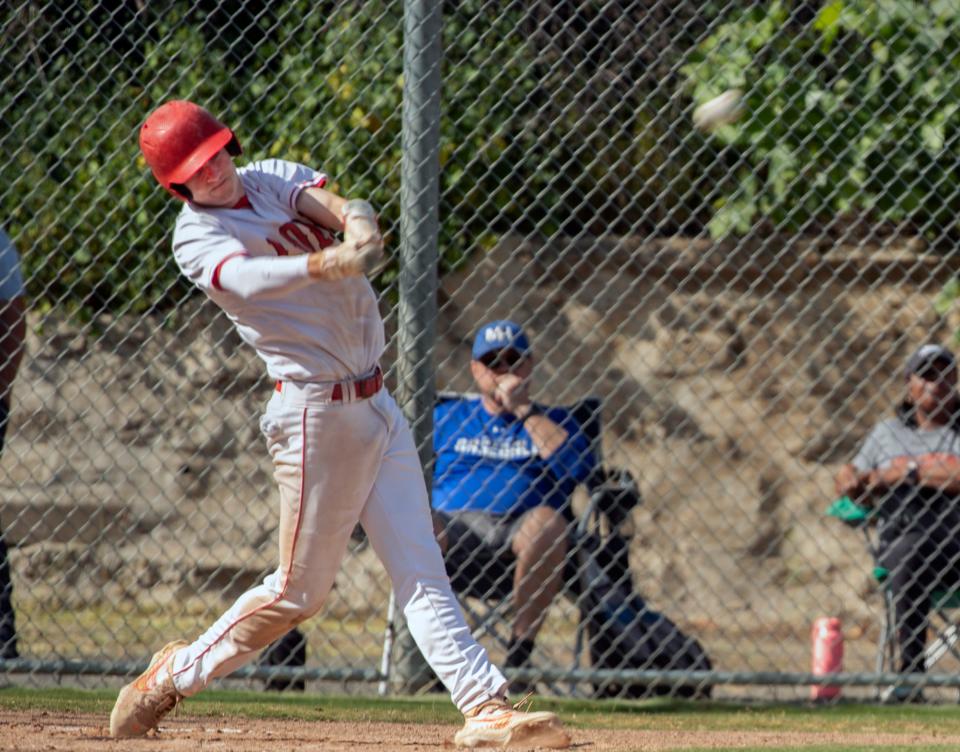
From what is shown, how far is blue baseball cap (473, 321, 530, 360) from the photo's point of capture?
225 inches

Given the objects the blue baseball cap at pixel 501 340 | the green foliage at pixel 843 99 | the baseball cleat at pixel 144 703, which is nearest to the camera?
the baseball cleat at pixel 144 703

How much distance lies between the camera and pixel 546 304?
717 centimetres

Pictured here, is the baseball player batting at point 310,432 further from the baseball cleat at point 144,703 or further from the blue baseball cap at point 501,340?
the blue baseball cap at point 501,340

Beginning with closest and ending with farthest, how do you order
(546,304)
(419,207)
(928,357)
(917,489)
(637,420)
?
(419,207) < (917,489) < (928,357) < (546,304) < (637,420)

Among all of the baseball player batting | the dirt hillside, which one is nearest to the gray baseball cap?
the dirt hillside

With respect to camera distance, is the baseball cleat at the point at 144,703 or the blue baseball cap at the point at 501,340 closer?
the baseball cleat at the point at 144,703

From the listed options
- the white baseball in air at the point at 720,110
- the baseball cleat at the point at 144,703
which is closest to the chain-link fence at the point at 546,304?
the white baseball in air at the point at 720,110

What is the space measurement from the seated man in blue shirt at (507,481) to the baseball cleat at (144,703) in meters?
1.62

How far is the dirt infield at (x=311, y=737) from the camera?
3723 mm

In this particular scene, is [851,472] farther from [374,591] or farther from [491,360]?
[374,591]

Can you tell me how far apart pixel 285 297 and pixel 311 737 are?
1.27 meters

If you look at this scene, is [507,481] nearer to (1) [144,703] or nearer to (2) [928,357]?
(2) [928,357]

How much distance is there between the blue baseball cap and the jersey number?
78.7 inches

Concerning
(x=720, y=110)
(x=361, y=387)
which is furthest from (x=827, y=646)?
(x=361, y=387)
